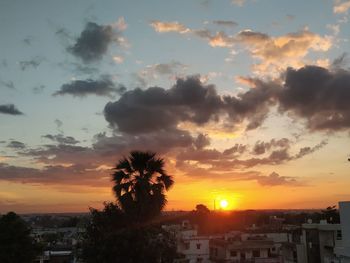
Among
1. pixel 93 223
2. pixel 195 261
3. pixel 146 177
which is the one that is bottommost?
pixel 195 261

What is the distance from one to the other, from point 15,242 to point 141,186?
1576 centimetres

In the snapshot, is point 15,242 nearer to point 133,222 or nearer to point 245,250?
point 133,222

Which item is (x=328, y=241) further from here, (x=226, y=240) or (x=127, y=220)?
(x=127, y=220)

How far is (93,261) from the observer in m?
26.8

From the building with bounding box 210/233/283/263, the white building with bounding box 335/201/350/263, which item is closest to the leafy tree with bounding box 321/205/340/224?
the building with bounding box 210/233/283/263

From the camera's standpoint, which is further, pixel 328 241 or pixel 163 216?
pixel 328 241

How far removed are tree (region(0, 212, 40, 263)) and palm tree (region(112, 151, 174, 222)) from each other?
13622 millimetres

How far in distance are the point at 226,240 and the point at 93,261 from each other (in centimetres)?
3259

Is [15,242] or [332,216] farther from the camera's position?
[332,216]

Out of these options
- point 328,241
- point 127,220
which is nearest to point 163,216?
point 127,220

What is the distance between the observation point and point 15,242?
3784 cm

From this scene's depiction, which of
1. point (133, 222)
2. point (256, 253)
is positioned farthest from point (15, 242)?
point (256, 253)

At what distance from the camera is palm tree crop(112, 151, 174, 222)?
27.4 m

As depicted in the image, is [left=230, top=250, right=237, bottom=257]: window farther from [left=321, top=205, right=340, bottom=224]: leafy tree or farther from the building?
[left=321, top=205, right=340, bottom=224]: leafy tree
